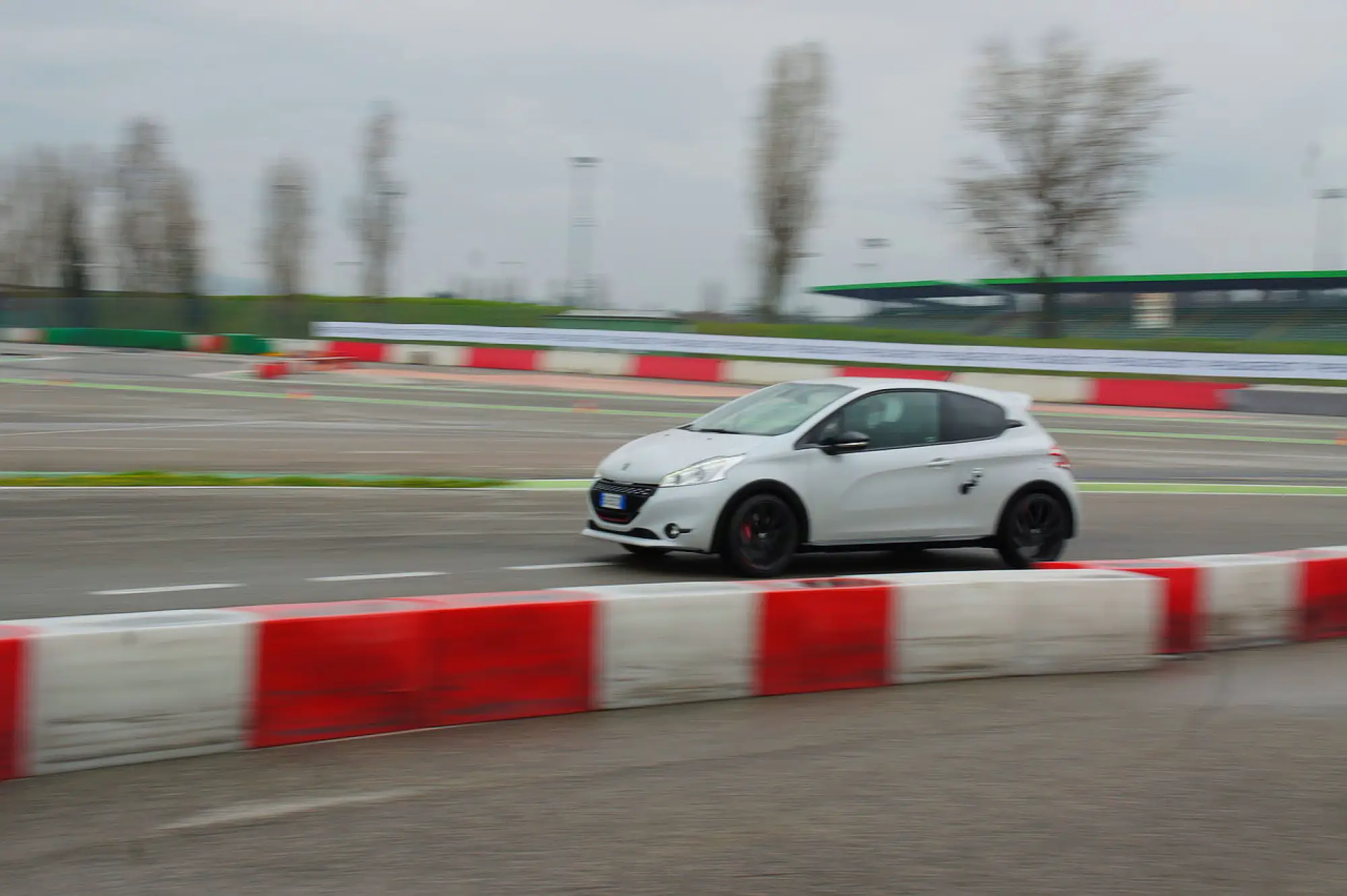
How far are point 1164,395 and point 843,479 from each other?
2561cm

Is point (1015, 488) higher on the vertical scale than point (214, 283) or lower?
lower

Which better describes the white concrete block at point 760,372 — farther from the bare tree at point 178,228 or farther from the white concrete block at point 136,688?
the bare tree at point 178,228

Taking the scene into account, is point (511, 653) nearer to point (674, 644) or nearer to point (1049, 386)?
point (674, 644)

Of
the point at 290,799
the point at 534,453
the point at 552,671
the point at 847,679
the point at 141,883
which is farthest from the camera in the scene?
the point at 534,453

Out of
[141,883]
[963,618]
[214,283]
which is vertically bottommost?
[141,883]

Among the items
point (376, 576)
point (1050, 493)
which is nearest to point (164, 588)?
point (376, 576)

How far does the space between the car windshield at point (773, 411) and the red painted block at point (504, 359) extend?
1197 inches

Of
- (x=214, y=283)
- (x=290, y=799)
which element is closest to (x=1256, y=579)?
(x=290, y=799)

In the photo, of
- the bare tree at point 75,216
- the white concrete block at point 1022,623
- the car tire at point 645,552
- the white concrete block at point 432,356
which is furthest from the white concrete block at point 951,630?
the bare tree at point 75,216

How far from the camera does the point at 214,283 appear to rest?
8025 centimetres

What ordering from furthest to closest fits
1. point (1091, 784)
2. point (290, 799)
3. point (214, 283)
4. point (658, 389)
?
point (214, 283) < point (658, 389) < point (1091, 784) < point (290, 799)

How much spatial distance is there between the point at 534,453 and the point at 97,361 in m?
28.6

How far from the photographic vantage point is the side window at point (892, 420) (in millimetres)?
9289

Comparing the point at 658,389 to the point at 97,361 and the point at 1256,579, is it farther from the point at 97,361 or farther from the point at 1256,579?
the point at 1256,579
